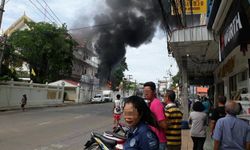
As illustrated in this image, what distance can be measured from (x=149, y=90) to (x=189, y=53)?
881 cm

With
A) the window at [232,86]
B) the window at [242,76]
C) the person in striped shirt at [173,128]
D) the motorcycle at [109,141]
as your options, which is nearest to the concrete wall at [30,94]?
the window at [232,86]

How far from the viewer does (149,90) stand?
4.88m

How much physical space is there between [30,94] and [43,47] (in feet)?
40.9

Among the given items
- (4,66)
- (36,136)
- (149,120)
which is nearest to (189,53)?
(36,136)

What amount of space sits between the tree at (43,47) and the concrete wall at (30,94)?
5.26 metres

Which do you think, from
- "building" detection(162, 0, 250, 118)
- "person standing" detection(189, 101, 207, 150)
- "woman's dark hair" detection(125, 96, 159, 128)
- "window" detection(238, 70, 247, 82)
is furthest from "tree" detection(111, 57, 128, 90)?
"woman's dark hair" detection(125, 96, 159, 128)

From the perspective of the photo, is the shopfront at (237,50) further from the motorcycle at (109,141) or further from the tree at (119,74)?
the tree at (119,74)

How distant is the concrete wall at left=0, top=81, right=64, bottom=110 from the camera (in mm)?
30092

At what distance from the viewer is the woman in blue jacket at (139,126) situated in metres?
2.72

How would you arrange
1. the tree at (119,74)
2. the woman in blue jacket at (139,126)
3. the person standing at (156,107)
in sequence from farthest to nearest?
the tree at (119,74)
the person standing at (156,107)
the woman in blue jacket at (139,126)

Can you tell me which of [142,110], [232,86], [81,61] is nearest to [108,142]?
[142,110]

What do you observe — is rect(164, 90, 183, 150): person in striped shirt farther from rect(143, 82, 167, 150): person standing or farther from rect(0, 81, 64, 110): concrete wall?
rect(0, 81, 64, 110): concrete wall

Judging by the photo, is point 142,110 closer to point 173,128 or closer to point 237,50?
point 173,128

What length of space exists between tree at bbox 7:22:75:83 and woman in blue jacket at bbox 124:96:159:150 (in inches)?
1750
